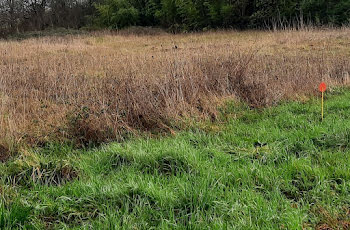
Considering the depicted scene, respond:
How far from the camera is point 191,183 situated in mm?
2479

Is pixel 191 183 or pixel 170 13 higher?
pixel 170 13

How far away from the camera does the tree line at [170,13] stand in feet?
66.9

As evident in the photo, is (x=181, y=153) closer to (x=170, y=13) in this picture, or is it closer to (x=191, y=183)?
(x=191, y=183)

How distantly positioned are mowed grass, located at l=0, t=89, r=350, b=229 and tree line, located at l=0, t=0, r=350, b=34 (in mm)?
18537

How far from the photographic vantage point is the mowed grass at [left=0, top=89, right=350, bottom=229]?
2.07 m

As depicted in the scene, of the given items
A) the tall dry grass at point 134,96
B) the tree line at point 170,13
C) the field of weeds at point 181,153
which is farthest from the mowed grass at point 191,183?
the tree line at point 170,13

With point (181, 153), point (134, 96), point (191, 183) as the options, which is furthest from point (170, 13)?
point (191, 183)

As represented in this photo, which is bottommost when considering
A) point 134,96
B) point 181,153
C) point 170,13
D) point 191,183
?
point 191,183

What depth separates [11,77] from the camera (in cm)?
647

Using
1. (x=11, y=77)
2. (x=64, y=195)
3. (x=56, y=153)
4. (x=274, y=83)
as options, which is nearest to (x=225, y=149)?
(x=64, y=195)

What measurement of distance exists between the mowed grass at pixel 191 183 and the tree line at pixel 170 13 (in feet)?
60.8

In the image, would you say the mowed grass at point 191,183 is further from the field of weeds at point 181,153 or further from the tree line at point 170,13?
the tree line at point 170,13

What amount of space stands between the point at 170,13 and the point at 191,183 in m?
28.1

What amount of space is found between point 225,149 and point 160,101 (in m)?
1.62
